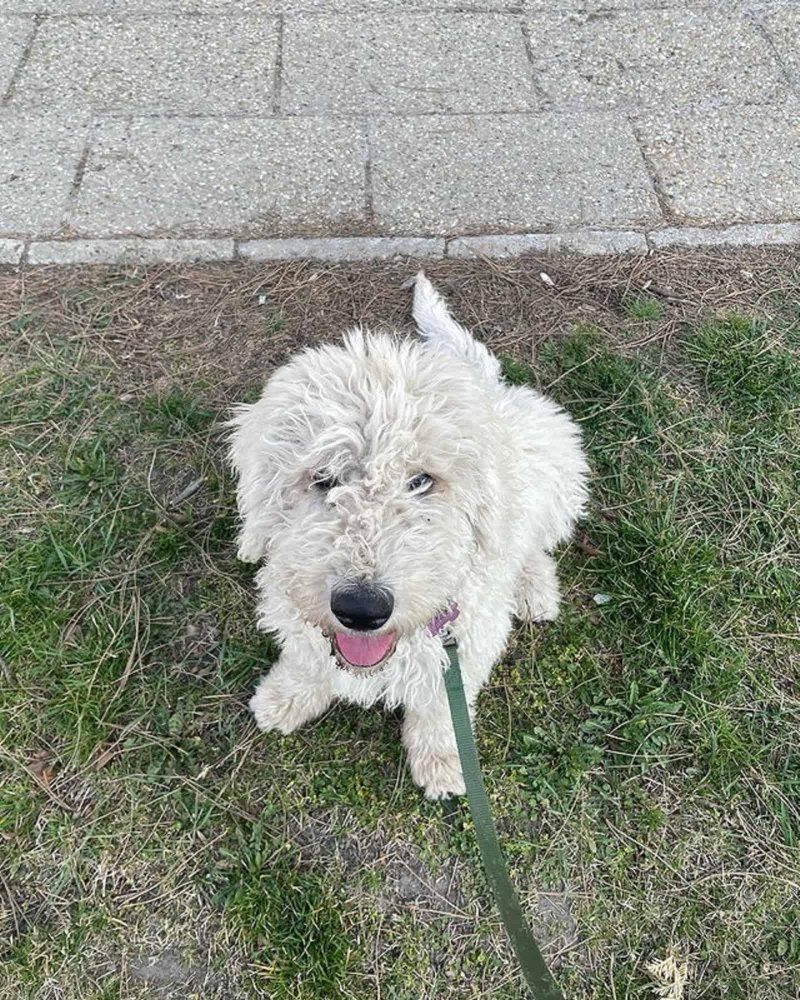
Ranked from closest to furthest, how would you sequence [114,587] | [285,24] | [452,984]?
[452,984] < [114,587] < [285,24]

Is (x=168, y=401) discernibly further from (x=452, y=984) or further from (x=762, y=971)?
(x=762, y=971)

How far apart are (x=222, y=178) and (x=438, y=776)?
3.58 metres

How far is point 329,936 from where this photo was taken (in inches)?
100

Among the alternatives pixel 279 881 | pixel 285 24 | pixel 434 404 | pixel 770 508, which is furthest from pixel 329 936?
pixel 285 24

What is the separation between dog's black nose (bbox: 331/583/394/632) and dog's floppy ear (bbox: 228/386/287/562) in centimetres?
41

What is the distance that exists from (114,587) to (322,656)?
1.19 m

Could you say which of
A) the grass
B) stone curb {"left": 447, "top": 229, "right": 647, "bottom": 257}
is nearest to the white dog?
the grass

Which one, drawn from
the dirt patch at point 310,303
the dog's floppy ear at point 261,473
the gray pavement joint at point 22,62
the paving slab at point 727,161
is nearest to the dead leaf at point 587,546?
the dirt patch at point 310,303

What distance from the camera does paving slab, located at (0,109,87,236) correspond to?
14.0 feet

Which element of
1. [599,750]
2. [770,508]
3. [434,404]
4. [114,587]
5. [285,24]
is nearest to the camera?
[434,404]

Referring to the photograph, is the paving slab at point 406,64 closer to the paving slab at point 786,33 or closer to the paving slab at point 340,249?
the paving slab at point 340,249

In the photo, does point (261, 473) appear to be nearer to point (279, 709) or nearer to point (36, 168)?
point (279, 709)

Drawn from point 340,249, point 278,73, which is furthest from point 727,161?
point 278,73

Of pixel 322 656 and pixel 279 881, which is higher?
pixel 322 656
